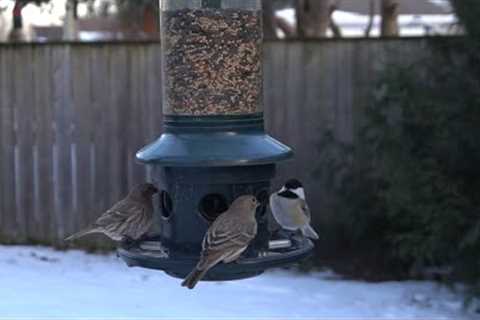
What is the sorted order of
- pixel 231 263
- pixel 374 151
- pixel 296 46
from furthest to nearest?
pixel 296 46 → pixel 374 151 → pixel 231 263

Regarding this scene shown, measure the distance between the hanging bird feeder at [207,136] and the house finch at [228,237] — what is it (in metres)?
0.13

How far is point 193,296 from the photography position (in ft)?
25.8

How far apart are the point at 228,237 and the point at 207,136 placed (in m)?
0.49

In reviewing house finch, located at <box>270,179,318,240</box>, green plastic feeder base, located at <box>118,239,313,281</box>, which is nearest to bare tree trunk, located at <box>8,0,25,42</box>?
house finch, located at <box>270,179,318,240</box>

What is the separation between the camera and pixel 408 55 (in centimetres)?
854

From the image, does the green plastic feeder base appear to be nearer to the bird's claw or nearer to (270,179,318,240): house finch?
the bird's claw

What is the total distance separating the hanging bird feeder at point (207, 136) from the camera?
409 centimetres

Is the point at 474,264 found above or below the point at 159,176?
below

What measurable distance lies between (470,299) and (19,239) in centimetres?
425

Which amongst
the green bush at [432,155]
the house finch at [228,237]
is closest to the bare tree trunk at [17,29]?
the green bush at [432,155]

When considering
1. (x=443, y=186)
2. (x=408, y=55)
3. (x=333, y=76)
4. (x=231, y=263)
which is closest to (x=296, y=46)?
(x=333, y=76)

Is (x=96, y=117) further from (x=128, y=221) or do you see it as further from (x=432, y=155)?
(x=128, y=221)

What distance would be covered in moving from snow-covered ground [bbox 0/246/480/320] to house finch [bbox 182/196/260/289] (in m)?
3.13

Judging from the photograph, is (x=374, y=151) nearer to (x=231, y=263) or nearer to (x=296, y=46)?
(x=296, y=46)
